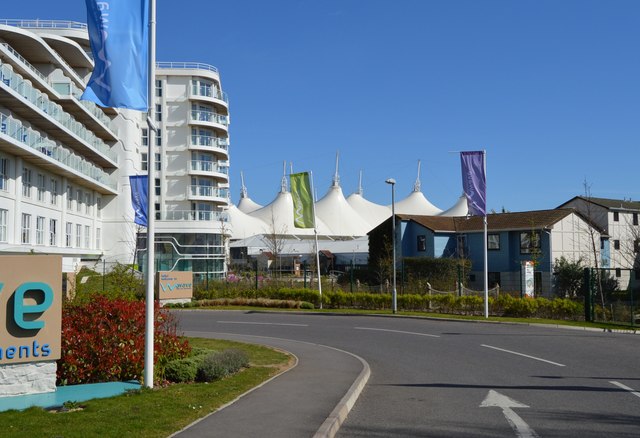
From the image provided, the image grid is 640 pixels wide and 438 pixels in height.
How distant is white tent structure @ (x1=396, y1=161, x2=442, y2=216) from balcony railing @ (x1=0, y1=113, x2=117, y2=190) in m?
57.6

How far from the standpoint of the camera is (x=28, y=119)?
142 feet

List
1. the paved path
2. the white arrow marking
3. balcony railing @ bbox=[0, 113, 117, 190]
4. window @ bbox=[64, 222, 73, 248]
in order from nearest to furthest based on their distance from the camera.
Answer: the paved path
the white arrow marking
balcony railing @ bbox=[0, 113, 117, 190]
window @ bbox=[64, 222, 73, 248]

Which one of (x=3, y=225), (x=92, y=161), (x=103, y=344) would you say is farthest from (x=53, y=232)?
(x=103, y=344)

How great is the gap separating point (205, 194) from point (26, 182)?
22.9 metres

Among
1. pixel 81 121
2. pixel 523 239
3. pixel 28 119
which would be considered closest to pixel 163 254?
pixel 81 121

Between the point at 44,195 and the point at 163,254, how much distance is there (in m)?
14.9

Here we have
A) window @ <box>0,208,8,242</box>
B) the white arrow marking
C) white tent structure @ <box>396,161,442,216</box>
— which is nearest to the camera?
the white arrow marking

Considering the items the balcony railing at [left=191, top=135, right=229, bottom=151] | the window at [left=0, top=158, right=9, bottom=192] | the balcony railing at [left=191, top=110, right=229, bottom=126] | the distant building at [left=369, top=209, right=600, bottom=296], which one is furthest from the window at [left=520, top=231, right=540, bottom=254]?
the window at [left=0, top=158, right=9, bottom=192]

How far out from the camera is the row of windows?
3934 centimetres

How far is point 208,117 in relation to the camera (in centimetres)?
6462

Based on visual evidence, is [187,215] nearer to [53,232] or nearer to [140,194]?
[53,232]

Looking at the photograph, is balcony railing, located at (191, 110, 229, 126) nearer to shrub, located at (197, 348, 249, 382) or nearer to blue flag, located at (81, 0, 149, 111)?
shrub, located at (197, 348, 249, 382)

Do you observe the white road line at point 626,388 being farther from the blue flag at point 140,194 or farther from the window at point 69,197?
the window at point 69,197

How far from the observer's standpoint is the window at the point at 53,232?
153 ft
